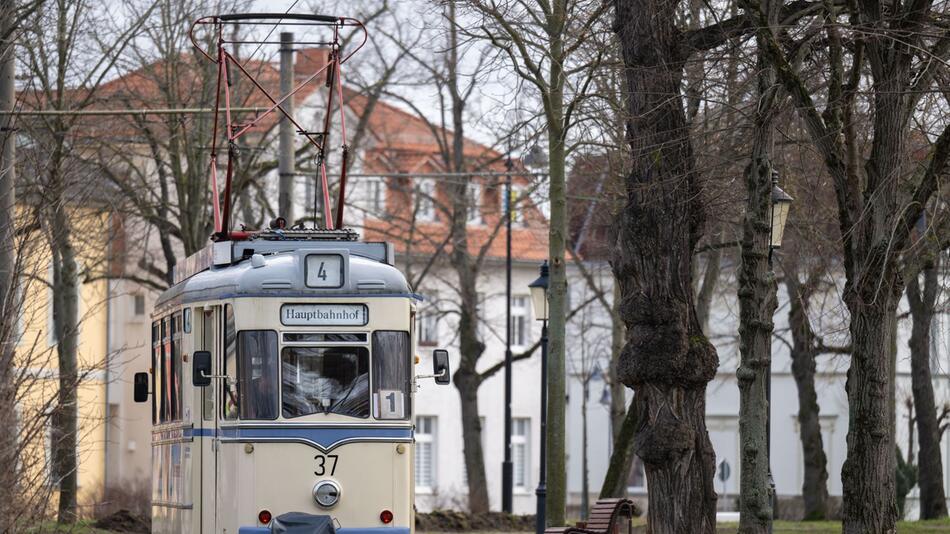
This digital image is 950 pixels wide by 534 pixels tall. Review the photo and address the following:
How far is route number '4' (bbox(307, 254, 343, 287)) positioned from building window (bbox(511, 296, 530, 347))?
138 feet

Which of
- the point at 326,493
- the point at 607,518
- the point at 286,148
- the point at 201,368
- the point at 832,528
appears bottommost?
the point at 832,528

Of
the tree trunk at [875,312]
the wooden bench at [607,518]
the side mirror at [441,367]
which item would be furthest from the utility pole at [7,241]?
the tree trunk at [875,312]

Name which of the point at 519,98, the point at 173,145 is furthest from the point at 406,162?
the point at 519,98

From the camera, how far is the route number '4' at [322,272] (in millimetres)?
15398

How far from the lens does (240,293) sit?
15.3m

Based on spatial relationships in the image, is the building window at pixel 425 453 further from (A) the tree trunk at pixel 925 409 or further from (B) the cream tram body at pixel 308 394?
(B) the cream tram body at pixel 308 394

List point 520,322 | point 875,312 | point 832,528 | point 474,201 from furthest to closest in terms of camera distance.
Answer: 1. point 520,322
2. point 474,201
3. point 832,528
4. point 875,312

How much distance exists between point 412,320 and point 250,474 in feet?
6.78

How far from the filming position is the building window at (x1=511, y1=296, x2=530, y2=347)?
57875mm

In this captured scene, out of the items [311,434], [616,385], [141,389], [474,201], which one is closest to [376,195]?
[474,201]

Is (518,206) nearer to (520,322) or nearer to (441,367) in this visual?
(441,367)

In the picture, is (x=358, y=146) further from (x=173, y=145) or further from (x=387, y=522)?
(x=387, y=522)

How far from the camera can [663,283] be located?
15.4 m

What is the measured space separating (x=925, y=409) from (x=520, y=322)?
2835 cm
